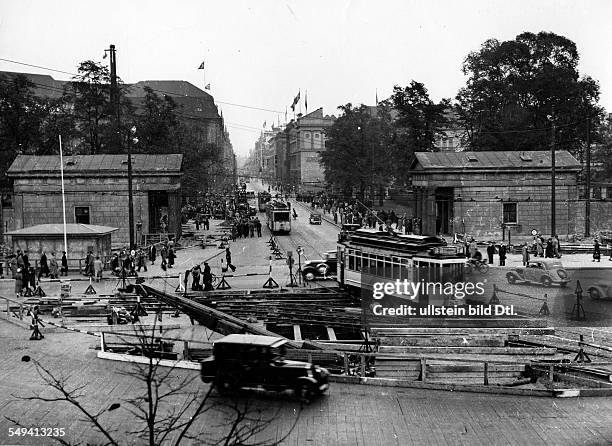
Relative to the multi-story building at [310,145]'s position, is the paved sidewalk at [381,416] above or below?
below

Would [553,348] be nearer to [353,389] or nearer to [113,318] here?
[353,389]

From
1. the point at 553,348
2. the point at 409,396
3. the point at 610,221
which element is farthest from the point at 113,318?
the point at 610,221

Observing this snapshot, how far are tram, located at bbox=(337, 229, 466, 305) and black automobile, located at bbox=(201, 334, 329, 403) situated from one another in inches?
349

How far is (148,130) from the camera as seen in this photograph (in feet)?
224

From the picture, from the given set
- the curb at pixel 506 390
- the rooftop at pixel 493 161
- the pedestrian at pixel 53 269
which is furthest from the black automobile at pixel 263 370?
the rooftop at pixel 493 161

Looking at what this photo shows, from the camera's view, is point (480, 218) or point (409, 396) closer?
point (409, 396)

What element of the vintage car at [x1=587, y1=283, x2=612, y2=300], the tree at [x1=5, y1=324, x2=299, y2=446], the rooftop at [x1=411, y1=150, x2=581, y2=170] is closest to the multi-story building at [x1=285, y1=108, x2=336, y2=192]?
the rooftop at [x1=411, y1=150, x2=581, y2=170]

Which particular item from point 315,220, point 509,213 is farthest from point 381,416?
point 315,220

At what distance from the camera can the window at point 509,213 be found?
50.1 meters

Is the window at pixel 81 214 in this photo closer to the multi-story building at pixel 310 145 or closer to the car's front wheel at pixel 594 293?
the car's front wheel at pixel 594 293

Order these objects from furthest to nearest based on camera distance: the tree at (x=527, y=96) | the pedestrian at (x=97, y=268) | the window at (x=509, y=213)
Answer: the tree at (x=527, y=96), the window at (x=509, y=213), the pedestrian at (x=97, y=268)

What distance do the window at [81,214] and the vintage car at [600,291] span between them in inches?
1341

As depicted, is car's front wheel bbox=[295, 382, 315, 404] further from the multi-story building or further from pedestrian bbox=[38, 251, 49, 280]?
the multi-story building

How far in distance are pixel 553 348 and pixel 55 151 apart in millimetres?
61007
